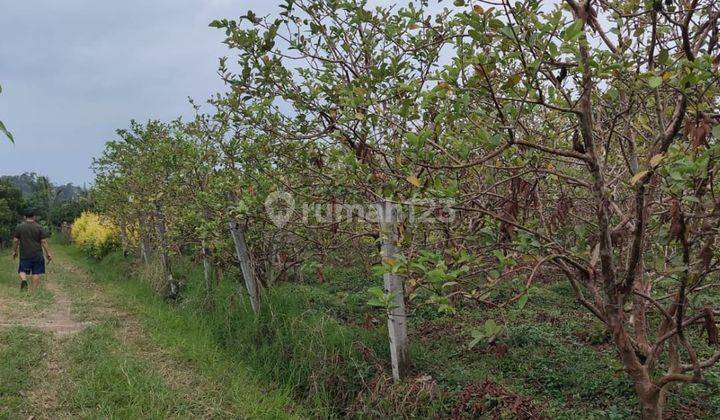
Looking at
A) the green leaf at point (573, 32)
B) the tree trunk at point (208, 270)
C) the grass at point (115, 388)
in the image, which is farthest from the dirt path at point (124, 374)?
the green leaf at point (573, 32)

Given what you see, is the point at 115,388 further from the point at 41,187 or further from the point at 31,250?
the point at 41,187

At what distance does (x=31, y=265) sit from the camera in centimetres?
816

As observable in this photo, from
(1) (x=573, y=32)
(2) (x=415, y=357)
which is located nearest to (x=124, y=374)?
(2) (x=415, y=357)

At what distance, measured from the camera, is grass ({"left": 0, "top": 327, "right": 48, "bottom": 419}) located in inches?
129

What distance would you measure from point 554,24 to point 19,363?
4471 mm

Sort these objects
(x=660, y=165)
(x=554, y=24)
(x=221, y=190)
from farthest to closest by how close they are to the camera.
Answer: (x=221, y=190) → (x=660, y=165) → (x=554, y=24)

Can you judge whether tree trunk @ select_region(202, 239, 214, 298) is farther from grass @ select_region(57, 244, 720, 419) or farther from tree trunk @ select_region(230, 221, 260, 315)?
tree trunk @ select_region(230, 221, 260, 315)

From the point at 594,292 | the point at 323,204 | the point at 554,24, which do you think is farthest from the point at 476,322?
the point at 554,24

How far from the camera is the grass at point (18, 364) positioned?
3.27 meters

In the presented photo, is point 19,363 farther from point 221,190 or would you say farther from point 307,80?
point 307,80

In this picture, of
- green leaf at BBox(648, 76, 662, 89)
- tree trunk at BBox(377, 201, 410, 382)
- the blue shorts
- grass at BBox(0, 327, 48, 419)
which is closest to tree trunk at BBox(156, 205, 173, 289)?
grass at BBox(0, 327, 48, 419)

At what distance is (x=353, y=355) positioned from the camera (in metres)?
3.92

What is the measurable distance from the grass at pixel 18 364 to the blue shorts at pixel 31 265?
12.2 ft

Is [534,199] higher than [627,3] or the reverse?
the reverse
